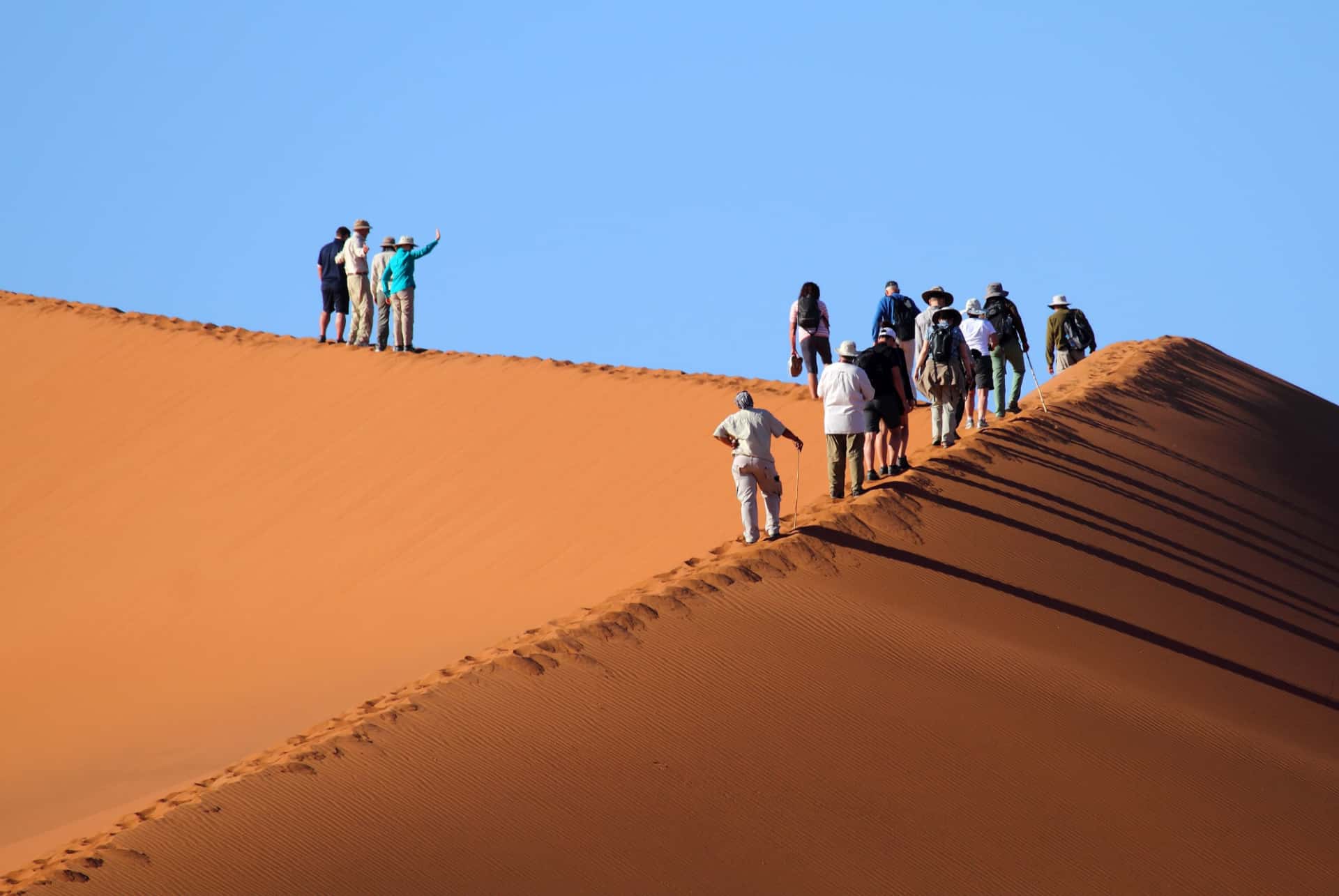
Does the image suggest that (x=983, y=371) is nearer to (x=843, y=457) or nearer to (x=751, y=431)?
(x=843, y=457)

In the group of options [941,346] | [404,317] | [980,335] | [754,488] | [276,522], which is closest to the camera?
[754,488]

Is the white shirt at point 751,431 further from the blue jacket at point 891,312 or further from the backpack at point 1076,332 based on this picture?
the backpack at point 1076,332

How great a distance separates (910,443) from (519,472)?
183 inches

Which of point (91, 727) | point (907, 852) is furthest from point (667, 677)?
point (91, 727)

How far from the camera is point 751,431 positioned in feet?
44.4

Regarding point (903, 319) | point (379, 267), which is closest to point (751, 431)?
point (903, 319)

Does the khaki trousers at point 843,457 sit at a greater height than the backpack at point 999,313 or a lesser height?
lesser

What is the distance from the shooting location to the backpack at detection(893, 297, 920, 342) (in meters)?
18.0

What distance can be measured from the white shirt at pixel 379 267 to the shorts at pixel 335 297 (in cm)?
67

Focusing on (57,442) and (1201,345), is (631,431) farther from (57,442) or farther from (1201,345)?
(1201,345)

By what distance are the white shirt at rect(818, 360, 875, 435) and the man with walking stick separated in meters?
0.86

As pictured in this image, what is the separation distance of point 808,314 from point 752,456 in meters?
4.69

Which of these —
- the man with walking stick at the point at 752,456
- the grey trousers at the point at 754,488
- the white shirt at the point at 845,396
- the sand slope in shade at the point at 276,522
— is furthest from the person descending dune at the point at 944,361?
the grey trousers at the point at 754,488

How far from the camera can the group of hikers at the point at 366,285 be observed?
74.8 ft
